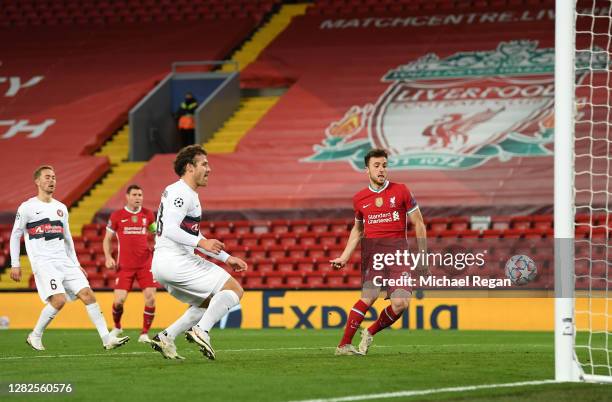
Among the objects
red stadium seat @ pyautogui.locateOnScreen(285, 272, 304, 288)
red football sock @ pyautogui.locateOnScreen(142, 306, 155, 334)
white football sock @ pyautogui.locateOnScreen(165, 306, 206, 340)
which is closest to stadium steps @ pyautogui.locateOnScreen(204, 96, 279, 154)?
red stadium seat @ pyautogui.locateOnScreen(285, 272, 304, 288)

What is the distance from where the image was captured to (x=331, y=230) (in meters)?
22.8

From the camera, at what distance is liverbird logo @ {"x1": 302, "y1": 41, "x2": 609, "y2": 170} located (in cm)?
2405

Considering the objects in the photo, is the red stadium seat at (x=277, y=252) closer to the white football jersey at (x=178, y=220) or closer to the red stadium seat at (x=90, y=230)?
the red stadium seat at (x=90, y=230)

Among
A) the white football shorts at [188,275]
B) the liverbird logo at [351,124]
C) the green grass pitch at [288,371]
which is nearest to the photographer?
the green grass pitch at [288,371]

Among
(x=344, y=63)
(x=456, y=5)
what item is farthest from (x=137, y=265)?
(x=456, y=5)

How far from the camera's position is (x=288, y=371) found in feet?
30.1

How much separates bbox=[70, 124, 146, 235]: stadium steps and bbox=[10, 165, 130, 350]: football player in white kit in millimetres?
11424

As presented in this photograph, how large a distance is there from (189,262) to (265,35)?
2155 cm

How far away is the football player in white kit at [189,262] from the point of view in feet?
31.9

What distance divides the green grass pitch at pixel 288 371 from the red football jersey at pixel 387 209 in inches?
47.9

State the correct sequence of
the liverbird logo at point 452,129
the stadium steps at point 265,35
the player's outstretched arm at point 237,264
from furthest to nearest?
the stadium steps at point 265,35
the liverbird logo at point 452,129
the player's outstretched arm at point 237,264

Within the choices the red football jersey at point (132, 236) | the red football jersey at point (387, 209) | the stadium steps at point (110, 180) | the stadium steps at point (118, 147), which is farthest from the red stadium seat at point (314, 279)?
the red football jersey at point (387, 209)

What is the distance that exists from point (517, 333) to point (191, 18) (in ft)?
57.3

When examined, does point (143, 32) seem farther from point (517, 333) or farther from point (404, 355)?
point (404, 355)
